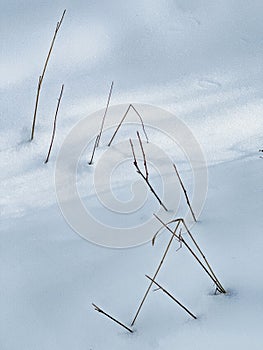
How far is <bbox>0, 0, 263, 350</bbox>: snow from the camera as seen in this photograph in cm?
130

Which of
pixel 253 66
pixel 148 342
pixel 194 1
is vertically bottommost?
pixel 148 342

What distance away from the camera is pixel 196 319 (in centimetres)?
128

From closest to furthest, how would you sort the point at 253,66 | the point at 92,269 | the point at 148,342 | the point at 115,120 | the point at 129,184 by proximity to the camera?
the point at 148,342, the point at 92,269, the point at 129,184, the point at 115,120, the point at 253,66

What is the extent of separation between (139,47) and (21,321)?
96 cm

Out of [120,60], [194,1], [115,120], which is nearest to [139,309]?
[115,120]

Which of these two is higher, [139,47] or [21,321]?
[139,47]

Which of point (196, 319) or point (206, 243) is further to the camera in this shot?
point (206, 243)

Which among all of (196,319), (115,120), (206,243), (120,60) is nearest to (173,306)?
(196,319)

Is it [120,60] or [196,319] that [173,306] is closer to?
[196,319]

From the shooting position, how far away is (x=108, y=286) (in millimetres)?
1355

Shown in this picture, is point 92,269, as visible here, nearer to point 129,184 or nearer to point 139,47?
point 129,184

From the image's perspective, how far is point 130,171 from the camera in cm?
159

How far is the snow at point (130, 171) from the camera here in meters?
1.30

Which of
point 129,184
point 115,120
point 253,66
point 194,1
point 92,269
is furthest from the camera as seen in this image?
point 194,1
